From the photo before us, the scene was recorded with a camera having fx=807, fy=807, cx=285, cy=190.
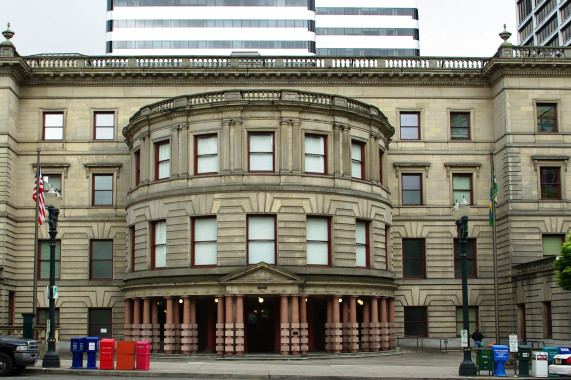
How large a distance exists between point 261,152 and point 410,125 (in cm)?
1396

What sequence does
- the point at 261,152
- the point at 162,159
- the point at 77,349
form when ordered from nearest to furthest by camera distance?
the point at 77,349, the point at 261,152, the point at 162,159

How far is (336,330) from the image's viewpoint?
4034 centimetres

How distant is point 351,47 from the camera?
116688 mm

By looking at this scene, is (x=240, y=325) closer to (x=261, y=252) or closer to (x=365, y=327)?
(x=261, y=252)

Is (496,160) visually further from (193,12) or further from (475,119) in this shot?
(193,12)

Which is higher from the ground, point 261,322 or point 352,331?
point 261,322

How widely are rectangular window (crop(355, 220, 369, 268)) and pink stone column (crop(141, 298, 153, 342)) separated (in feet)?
36.7

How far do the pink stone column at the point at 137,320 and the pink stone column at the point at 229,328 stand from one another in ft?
21.1

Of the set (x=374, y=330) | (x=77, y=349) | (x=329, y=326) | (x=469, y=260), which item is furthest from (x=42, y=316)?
(x=469, y=260)

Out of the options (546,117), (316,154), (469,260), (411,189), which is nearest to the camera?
(316,154)

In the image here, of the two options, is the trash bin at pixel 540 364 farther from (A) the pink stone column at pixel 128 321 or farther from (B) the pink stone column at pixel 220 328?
(A) the pink stone column at pixel 128 321

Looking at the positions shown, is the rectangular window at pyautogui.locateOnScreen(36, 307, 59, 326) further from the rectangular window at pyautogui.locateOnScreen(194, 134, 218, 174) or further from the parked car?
the parked car

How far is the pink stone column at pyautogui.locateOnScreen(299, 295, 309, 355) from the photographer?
39.0 metres

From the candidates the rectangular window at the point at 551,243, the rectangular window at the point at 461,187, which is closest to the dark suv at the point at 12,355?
the rectangular window at the point at 461,187
